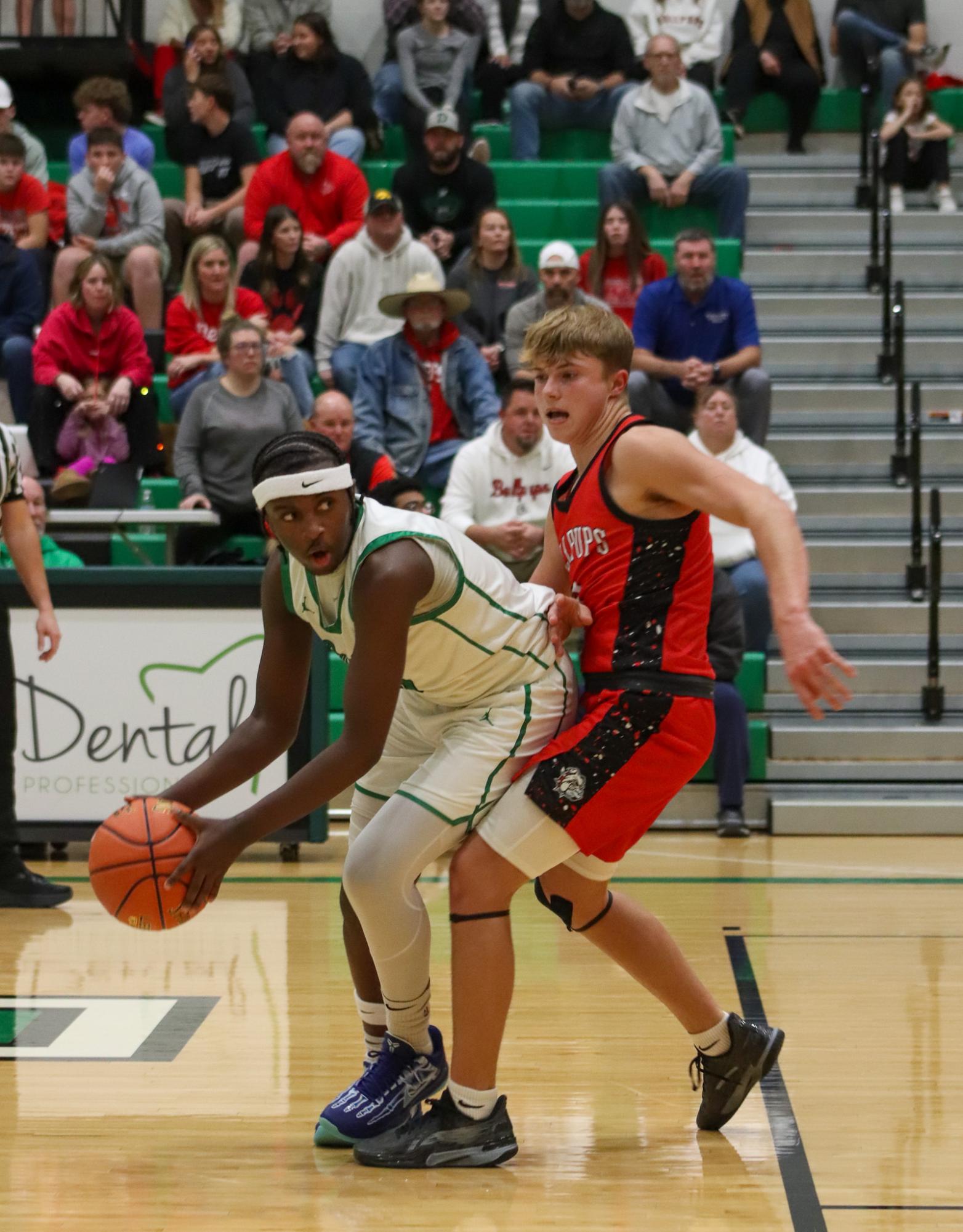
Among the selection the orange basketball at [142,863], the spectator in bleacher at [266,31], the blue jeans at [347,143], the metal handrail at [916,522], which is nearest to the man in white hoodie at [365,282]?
the blue jeans at [347,143]

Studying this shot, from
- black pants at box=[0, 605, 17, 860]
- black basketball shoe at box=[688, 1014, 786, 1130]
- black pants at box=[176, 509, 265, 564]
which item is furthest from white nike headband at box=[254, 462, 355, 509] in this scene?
black pants at box=[176, 509, 265, 564]

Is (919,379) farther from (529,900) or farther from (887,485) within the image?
(529,900)

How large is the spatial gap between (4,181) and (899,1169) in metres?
8.84

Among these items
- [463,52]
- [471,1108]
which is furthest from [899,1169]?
[463,52]

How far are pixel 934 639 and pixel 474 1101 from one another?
5.63 metres

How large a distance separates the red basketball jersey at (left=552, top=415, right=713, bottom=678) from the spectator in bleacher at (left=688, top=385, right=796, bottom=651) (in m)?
4.84

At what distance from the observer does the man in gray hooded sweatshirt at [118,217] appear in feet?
33.6

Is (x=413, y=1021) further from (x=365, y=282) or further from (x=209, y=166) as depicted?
(x=209, y=166)

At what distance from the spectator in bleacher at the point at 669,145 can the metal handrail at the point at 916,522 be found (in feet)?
8.14

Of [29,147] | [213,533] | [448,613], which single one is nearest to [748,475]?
[213,533]

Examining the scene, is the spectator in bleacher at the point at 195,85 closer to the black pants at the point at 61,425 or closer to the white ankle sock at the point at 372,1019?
the black pants at the point at 61,425

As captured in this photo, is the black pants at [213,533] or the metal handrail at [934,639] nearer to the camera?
the metal handrail at [934,639]

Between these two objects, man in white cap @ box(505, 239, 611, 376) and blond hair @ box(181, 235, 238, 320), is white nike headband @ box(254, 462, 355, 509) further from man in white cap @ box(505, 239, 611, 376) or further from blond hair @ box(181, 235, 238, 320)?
blond hair @ box(181, 235, 238, 320)

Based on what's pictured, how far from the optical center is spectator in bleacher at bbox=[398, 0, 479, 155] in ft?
38.4
